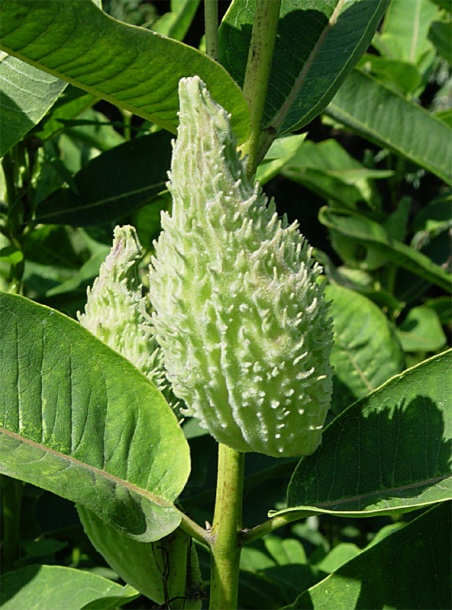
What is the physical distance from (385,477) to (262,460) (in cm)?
66

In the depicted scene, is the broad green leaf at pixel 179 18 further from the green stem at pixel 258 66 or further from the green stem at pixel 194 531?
the green stem at pixel 194 531

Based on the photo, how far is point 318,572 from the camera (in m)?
1.87

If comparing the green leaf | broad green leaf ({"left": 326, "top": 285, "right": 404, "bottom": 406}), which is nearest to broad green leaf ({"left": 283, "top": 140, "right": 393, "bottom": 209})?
broad green leaf ({"left": 326, "top": 285, "right": 404, "bottom": 406})

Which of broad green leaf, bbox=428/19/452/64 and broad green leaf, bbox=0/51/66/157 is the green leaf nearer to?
broad green leaf, bbox=0/51/66/157

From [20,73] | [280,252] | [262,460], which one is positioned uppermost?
[20,73]

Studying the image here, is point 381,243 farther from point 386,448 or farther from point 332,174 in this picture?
point 386,448

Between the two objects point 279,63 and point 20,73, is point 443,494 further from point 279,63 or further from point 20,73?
point 20,73

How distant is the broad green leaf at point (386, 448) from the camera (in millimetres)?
1084

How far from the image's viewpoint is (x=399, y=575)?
3.96ft

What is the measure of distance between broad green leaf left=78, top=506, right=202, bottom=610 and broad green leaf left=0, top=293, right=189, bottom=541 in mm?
80

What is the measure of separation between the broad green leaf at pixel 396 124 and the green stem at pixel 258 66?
1105mm

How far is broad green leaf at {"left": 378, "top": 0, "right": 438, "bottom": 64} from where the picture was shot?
2.62m

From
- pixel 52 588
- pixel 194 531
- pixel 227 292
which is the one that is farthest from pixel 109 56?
pixel 52 588

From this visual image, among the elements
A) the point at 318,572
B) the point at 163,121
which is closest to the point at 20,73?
the point at 163,121
